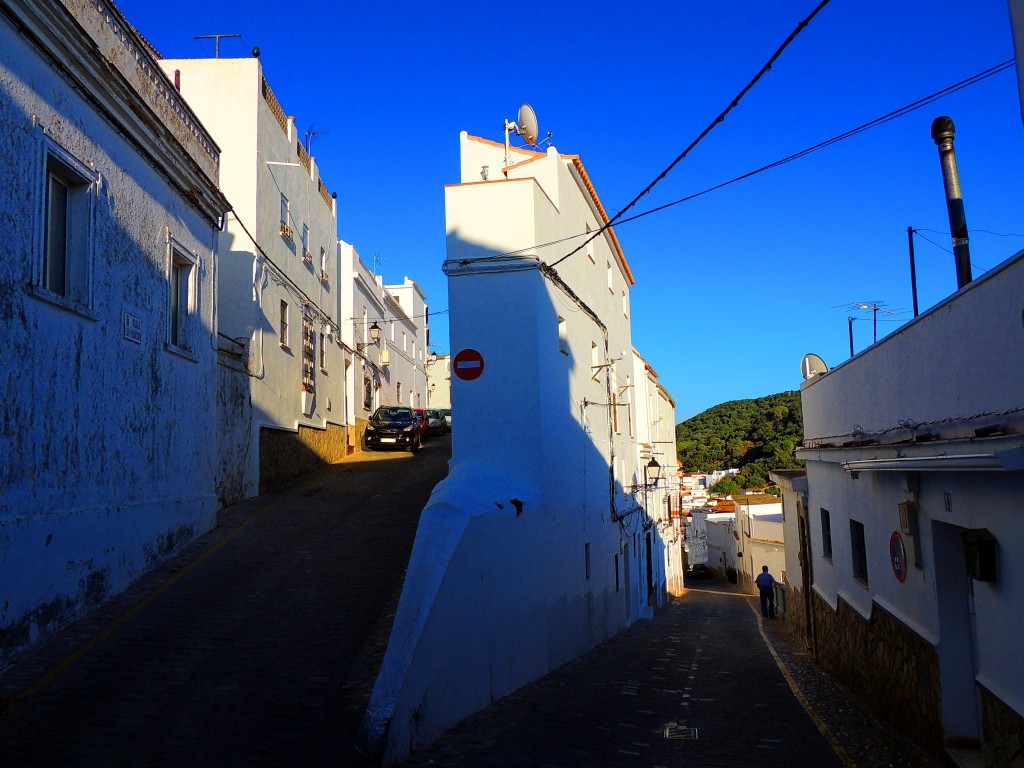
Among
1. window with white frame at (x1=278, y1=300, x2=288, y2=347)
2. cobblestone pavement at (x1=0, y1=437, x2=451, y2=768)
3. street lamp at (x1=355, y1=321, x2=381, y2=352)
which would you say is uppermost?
street lamp at (x1=355, y1=321, x2=381, y2=352)

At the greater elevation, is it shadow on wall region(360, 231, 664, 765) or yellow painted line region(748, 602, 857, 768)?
shadow on wall region(360, 231, 664, 765)

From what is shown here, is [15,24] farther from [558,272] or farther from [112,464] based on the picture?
[558,272]

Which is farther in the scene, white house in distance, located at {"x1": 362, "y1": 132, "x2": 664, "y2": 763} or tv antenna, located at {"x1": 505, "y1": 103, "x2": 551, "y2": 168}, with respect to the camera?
tv antenna, located at {"x1": 505, "y1": 103, "x2": 551, "y2": 168}

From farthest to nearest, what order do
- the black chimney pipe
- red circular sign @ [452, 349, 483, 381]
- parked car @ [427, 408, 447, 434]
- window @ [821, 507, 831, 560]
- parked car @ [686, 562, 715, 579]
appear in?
parked car @ [686, 562, 715, 579]
parked car @ [427, 408, 447, 434]
window @ [821, 507, 831, 560]
red circular sign @ [452, 349, 483, 381]
the black chimney pipe

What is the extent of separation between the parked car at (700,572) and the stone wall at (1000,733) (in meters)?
44.5

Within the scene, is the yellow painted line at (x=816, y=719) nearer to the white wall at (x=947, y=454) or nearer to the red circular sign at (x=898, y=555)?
the white wall at (x=947, y=454)

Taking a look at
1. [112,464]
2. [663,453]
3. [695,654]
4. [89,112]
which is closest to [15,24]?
[89,112]

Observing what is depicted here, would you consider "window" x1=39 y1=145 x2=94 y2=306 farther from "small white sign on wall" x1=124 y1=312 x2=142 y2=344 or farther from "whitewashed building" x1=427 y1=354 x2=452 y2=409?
"whitewashed building" x1=427 y1=354 x2=452 y2=409

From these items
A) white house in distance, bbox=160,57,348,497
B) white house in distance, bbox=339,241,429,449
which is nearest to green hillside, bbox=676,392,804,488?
white house in distance, bbox=339,241,429,449

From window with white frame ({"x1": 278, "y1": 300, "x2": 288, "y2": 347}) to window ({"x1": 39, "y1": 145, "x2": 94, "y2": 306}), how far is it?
10801mm

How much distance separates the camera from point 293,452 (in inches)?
779

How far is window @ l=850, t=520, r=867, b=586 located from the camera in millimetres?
11117

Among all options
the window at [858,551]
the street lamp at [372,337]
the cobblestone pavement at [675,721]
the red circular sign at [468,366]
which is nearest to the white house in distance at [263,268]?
the red circular sign at [468,366]

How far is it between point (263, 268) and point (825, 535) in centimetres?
1302
